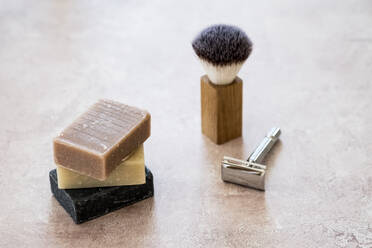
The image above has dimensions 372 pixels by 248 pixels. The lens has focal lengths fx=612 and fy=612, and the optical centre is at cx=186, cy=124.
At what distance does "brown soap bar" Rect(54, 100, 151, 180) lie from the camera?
0.84 metres

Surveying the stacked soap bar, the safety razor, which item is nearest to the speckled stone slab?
the stacked soap bar

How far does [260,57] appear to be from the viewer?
1.32m

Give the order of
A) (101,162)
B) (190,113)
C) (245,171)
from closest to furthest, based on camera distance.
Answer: (101,162) → (245,171) → (190,113)

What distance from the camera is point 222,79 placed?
989mm

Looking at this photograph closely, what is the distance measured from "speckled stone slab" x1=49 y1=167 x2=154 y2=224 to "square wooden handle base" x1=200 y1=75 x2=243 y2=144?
0.17 m

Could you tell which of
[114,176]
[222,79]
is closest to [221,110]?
[222,79]

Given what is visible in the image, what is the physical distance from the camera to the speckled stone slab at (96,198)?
0.87 m

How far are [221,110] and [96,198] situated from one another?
267 mm

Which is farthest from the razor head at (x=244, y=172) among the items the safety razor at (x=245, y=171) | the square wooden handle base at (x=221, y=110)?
the square wooden handle base at (x=221, y=110)

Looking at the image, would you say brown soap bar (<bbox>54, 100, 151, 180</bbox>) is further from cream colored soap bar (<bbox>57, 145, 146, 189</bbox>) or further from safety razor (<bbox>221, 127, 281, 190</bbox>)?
safety razor (<bbox>221, 127, 281, 190</bbox>)

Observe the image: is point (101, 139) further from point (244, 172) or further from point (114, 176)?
point (244, 172)

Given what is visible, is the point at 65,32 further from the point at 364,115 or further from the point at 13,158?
the point at 364,115

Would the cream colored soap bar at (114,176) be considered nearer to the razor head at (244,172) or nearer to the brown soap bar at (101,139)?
the brown soap bar at (101,139)

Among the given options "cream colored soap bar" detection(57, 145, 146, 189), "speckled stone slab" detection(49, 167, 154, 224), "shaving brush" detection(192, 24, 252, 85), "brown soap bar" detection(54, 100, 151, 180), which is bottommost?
"speckled stone slab" detection(49, 167, 154, 224)
